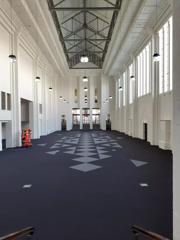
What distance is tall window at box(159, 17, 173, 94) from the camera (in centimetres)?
1057

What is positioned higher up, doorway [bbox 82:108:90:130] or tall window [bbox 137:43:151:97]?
tall window [bbox 137:43:151:97]

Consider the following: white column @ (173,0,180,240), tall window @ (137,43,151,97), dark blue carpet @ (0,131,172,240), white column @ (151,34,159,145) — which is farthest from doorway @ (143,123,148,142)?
white column @ (173,0,180,240)

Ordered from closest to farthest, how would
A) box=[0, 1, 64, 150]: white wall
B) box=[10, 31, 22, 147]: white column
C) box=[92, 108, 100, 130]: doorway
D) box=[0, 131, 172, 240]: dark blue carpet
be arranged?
box=[0, 131, 172, 240]: dark blue carpet < box=[0, 1, 64, 150]: white wall < box=[10, 31, 22, 147]: white column < box=[92, 108, 100, 130]: doorway

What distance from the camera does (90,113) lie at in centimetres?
2922

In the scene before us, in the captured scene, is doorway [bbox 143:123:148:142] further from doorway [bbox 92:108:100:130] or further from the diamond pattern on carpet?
doorway [bbox 92:108:100:130]

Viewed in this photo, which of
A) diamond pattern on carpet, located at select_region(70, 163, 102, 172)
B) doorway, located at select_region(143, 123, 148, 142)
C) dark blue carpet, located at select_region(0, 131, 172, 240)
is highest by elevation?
doorway, located at select_region(143, 123, 148, 142)

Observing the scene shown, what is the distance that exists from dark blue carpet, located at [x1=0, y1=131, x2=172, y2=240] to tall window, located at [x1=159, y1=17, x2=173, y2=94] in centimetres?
553

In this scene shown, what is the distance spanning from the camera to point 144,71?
15.2 m

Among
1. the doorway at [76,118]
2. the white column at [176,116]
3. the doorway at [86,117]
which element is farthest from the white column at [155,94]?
the doorway at [76,118]

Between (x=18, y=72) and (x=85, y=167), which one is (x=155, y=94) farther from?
(x=18, y=72)

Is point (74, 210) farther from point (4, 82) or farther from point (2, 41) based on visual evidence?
point (2, 41)

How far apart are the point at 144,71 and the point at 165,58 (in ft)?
12.7

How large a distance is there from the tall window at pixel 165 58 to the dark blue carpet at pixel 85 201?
18.2 feet

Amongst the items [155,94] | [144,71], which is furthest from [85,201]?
[144,71]
